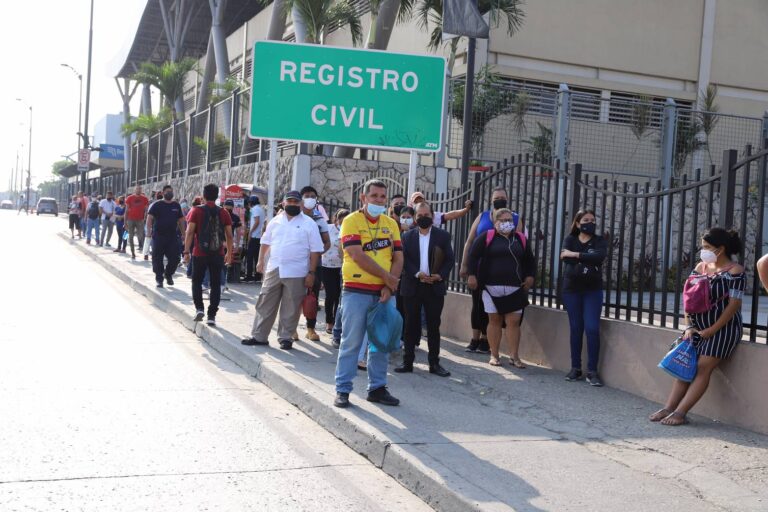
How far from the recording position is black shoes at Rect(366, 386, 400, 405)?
23.3 ft

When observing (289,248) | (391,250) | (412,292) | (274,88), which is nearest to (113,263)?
(274,88)

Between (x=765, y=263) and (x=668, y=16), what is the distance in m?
20.3

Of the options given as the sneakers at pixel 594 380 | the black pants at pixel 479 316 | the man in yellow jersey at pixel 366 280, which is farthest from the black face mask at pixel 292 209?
the sneakers at pixel 594 380

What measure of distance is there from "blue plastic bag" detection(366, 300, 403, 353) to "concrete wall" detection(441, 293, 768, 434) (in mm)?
2160

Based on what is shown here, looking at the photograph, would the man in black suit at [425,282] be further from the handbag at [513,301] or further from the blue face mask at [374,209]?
the blue face mask at [374,209]

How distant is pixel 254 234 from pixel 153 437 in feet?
35.7

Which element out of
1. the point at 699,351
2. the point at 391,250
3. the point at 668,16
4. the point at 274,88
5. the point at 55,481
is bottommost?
the point at 55,481

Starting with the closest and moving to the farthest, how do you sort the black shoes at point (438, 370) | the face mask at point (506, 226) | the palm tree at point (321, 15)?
the black shoes at point (438, 370)
the face mask at point (506, 226)
the palm tree at point (321, 15)

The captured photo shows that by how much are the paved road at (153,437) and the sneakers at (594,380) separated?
303cm

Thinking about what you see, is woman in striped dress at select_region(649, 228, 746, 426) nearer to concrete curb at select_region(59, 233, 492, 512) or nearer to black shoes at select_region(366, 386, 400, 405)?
black shoes at select_region(366, 386, 400, 405)

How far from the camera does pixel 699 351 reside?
22.8 ft

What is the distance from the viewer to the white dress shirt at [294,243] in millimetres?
9719

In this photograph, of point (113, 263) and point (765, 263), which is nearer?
point (765, 263)

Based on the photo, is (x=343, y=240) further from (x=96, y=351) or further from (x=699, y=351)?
(x=96, y=351)
